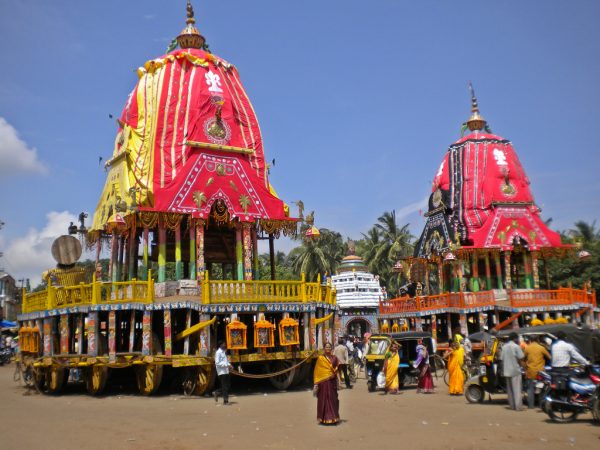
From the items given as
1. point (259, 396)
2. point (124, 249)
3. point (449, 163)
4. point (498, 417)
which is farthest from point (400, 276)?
point (498, 417)

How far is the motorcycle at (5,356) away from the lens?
33.7 meters

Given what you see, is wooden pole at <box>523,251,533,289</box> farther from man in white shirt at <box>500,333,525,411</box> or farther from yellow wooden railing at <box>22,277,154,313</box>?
yellow wooden railing at <box>22,277,154,313</box>

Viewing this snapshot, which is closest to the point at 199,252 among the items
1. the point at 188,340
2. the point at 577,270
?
the point at 188,340

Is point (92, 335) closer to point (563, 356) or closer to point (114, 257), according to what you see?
point (114, 257)

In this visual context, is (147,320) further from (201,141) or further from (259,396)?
(201,141)

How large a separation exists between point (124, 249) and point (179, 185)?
483 centimetres

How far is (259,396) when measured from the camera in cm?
1627

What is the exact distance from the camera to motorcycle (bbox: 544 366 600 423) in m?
10.4

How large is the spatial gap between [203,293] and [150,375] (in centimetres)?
257

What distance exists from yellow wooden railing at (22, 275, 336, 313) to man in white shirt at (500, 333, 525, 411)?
6.65 metres

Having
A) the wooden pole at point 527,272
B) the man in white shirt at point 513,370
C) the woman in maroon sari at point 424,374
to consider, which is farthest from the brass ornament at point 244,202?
the wooden pole at point 527,272

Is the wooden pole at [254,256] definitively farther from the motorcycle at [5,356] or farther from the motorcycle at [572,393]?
the motorcycle at [5,356]

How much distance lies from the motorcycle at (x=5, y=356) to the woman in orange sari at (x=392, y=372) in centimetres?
2533

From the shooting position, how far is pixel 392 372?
1675 centimetres
